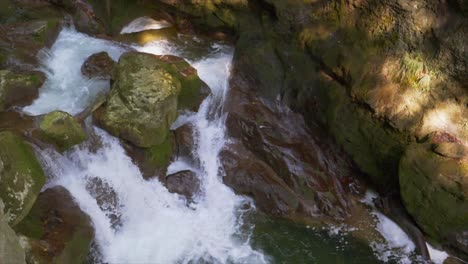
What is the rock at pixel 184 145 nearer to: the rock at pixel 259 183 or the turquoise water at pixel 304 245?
the rock at pixel 259 183

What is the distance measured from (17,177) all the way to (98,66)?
12.9ft

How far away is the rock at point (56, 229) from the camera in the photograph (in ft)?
19.4

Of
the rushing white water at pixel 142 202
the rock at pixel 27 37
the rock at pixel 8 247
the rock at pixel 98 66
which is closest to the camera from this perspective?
the rock at pixel 8 247

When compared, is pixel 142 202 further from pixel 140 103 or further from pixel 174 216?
pixel 140 103

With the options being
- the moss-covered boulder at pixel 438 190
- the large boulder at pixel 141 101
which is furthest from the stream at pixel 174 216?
the moss-covered boulder at pixel 438 190

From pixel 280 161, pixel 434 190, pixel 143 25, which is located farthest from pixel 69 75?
pixel 434 190

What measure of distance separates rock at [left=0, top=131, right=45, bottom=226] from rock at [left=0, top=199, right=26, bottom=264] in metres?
1.48

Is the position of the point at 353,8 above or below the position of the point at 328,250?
above

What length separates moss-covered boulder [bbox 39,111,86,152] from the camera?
702 centimetres

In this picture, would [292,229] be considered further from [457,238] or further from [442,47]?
[442,47]

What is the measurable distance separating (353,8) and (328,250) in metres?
4.83

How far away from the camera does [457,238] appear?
7.72 metres

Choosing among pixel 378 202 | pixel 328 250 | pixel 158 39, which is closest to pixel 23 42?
pixel 158 39

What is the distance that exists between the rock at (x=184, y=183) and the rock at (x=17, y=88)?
3064 millimetres
